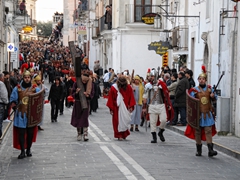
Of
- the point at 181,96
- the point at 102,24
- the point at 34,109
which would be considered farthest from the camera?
the point at 102,24

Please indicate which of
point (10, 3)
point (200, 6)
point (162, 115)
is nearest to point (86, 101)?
point (162, 115)

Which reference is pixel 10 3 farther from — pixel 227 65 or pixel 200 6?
pixel 227 65

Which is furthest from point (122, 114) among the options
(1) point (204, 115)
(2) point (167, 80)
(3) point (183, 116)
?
(2) point (167, 80)

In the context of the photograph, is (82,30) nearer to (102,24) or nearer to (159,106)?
(102,24)

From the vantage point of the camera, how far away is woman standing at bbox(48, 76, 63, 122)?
22.9 m

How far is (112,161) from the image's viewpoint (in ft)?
41.7

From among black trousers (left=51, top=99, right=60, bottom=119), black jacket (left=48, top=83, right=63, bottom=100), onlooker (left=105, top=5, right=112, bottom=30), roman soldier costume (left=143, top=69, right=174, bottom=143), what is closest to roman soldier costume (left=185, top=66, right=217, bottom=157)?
roman soldier costume (left=143, top=69, right=174, bottom=143)

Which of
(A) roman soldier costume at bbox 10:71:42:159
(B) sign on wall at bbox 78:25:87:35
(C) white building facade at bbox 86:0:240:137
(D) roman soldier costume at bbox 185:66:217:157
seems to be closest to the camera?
(A) roman soldier costume at bbox 10:71:42:159

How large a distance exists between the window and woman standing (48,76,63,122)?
841 inches

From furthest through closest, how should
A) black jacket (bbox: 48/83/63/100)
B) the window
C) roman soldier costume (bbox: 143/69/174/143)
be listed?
the window
black jacket (bbox: 48/83/63/100)
roman soldier costume (bbox: 143/69/174/143)

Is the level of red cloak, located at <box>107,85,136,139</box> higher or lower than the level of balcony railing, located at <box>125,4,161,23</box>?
lower

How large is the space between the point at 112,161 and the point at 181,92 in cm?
890

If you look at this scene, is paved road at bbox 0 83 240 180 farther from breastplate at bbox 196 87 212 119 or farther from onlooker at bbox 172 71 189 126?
onlooker at bbox 172 71 189 126

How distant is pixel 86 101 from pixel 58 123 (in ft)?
18.9
